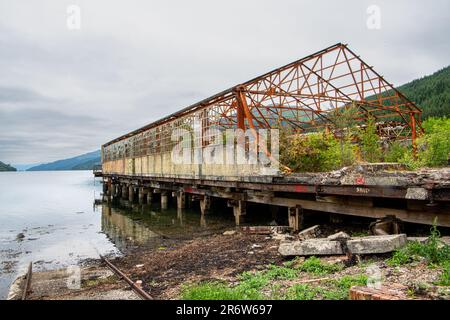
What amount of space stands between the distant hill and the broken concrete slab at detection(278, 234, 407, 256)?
52.3 meters

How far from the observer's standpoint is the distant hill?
57.6m

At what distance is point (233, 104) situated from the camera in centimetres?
1750

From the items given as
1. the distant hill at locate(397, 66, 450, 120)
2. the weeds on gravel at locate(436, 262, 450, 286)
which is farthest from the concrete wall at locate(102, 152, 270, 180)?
the distant hill at locate(397, 66, 450, 120)

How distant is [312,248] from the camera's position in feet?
22.2

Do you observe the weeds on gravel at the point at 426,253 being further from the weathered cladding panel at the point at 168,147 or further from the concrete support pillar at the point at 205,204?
the concrete support pillar at the point at 205,204

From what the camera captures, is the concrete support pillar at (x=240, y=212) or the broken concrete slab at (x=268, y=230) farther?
the concrete support pillar at (x=240, y=212)

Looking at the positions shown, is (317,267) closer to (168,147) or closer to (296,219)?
(296,219)

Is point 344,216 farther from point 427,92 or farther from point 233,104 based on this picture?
point 427,92

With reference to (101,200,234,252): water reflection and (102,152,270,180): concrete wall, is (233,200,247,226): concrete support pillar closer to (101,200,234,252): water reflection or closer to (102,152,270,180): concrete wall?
(101,200,234,252): water reflection

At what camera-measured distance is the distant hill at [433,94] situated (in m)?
57.6

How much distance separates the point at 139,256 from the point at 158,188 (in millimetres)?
13446

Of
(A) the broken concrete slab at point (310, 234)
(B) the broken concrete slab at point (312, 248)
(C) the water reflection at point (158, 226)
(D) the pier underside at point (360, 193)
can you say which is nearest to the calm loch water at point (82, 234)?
(C) the water reflection at point (158, 226)

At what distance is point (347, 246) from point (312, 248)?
70 cm

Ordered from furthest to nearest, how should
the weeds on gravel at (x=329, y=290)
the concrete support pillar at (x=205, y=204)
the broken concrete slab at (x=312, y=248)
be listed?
the concrete support pillar at (x=205, y=204), the broken concrete slab at (x=312, y=248), the weeds on gravel at (x=329, y=290)
